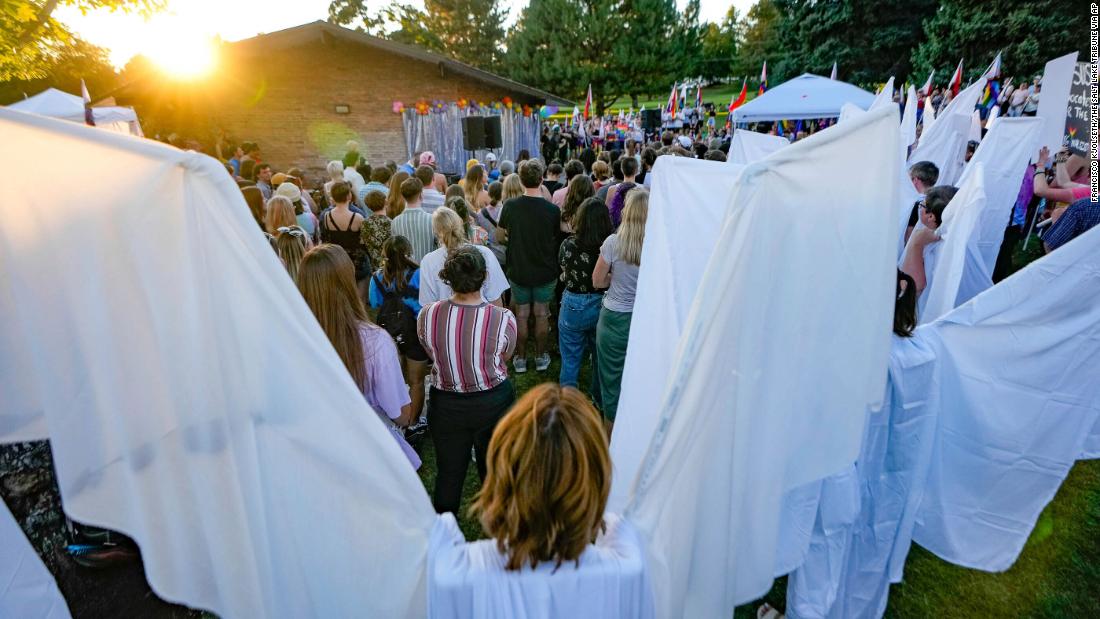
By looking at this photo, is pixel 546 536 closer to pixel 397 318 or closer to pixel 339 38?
pixel 397 318

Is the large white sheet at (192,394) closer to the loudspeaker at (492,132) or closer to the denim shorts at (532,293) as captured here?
the denim shorts at (532,293)

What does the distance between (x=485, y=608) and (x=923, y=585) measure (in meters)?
2.89

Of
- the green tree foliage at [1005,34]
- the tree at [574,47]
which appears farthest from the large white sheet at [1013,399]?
the tree at [574,47]

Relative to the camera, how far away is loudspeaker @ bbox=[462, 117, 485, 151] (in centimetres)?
1302

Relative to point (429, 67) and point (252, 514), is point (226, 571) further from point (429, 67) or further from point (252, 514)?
point (429, 67)

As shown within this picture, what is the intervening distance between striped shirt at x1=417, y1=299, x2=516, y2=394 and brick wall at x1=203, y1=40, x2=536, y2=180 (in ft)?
48.0

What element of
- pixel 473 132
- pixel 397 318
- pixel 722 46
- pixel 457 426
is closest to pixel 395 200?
pixel 397 318

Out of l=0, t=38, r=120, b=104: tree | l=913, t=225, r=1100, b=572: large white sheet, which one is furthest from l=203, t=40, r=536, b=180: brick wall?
l=913, t=225, r=1100, b=572: large white sheet

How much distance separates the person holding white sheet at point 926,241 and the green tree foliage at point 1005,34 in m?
19.3

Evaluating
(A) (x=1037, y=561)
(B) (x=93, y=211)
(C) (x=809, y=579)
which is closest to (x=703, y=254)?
(C) (x=809, y=579)

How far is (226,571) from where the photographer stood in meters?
1.57

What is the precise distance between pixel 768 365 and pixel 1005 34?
24976 mm

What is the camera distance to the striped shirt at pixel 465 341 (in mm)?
2791

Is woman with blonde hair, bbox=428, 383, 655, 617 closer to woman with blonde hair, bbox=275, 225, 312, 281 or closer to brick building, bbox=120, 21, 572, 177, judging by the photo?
woman with blonde hair, bbox=275, 225, 312, 281
